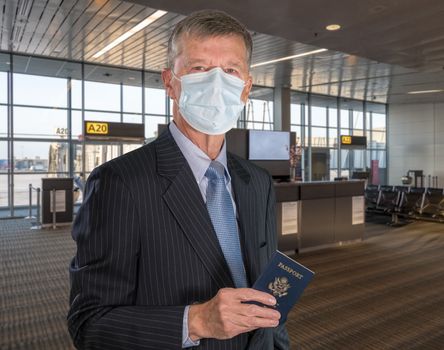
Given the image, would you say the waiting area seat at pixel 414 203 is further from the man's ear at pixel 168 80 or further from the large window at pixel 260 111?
the man's ear at pixel 168 80

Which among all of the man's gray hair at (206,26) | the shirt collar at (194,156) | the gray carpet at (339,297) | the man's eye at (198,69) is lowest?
the gray carpet at (339,297)

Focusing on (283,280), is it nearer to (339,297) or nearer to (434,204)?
(339,297)

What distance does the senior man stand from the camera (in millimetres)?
898

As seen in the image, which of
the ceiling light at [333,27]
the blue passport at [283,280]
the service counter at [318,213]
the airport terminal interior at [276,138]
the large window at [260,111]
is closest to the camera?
the blue passport at [283,280]

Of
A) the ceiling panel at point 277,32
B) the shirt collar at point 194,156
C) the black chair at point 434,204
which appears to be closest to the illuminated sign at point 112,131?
the ceiling panel at point 277,32

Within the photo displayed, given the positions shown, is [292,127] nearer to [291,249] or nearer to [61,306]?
[291,249]

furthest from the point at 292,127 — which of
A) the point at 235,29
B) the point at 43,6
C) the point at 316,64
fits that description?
the point at 235,29

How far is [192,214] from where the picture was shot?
3.39 ft

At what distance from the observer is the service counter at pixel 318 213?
706 centimetres

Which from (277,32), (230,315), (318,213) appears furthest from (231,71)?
(318,213)

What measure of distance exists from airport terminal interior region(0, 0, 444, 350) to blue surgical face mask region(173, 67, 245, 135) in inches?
6.5

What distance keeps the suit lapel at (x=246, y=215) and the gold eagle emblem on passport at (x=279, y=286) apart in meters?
0.17

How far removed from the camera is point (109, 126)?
10758mm

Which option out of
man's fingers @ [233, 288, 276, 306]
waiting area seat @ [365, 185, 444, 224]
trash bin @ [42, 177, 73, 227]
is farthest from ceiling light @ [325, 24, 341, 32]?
trash bin @ [42, 177, 73, 227]
